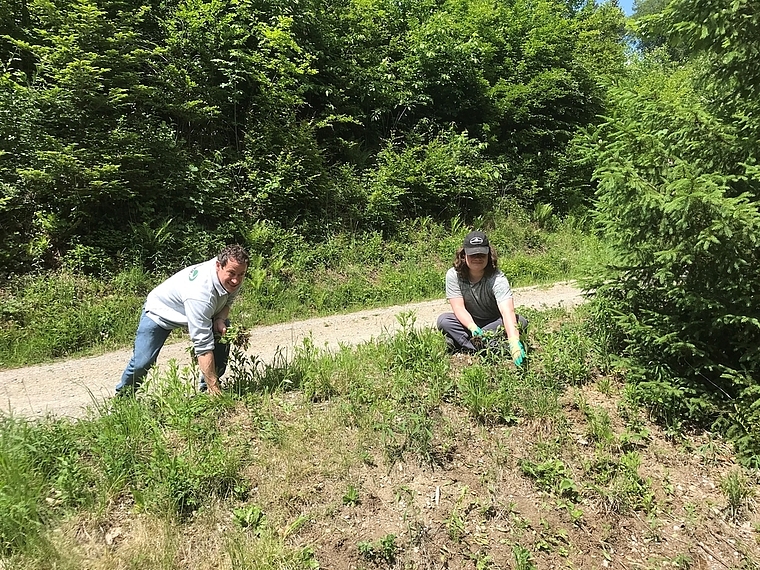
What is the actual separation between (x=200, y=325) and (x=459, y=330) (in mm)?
2566

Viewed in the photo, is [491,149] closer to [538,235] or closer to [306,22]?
[538,235]

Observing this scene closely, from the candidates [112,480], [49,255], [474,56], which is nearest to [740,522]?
[112,480]

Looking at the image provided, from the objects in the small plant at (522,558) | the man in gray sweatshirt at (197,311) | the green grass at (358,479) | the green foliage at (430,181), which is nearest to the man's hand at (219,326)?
the man in gray sweatshirt at (197,311)

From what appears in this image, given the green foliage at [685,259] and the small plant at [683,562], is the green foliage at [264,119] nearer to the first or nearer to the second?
the green foliage at [685,259]

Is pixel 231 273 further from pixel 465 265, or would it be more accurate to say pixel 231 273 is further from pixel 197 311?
pixel 465 265

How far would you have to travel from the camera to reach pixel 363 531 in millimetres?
3178

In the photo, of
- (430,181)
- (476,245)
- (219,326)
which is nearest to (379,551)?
(219,326)

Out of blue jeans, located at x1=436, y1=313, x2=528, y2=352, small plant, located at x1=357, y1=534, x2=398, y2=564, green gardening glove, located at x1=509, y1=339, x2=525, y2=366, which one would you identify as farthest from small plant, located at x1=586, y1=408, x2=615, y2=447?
small plant, located at x1=357, y1=534, x2=398, y2=564

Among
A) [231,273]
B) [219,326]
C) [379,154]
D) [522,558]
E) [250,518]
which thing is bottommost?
[522,558]

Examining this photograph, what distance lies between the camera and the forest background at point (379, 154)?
4.02 m

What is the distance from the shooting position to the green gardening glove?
451 cm

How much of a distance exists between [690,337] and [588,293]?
3.86 feet

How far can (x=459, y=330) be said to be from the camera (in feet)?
17.0

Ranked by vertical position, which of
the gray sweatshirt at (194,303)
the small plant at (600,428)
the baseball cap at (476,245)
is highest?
the baseball cap at (476,245)
